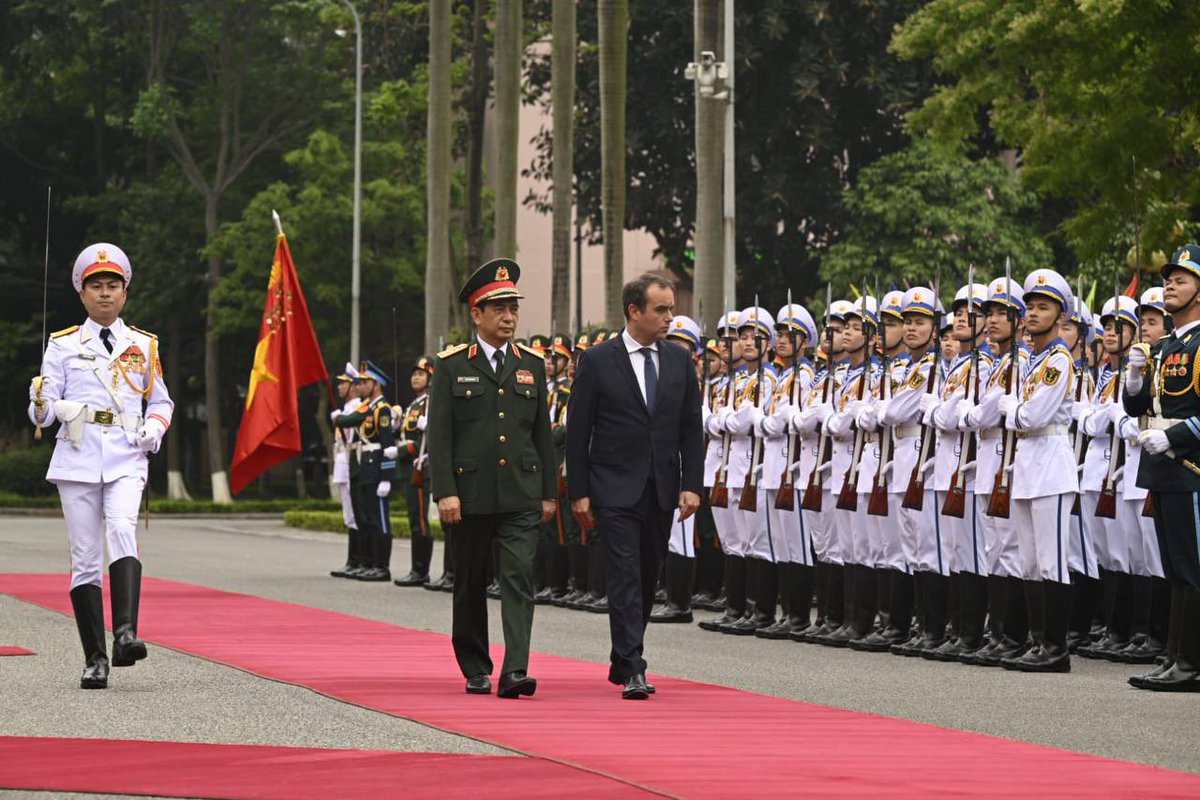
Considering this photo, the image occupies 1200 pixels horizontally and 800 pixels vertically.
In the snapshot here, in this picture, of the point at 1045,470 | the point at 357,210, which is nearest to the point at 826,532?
the point at 1045,470

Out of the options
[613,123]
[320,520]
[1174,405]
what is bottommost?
[320,520]

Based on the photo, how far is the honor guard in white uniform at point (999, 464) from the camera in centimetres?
1336

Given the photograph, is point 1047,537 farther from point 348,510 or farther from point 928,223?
point 928,223

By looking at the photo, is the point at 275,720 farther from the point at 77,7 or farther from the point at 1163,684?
the point at 77,7

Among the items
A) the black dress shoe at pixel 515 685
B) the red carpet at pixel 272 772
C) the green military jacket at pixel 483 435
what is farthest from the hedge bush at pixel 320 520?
the red carpet at pixel 272 772

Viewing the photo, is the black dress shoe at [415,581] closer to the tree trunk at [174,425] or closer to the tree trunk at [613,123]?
the tree trunk at [613,123]

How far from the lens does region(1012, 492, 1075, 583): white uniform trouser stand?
1318 cm

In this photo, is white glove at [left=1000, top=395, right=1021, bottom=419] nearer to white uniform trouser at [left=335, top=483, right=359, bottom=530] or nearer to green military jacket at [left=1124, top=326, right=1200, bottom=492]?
green military jacket at [left=1124, top=326, right=1200, bottom=492]

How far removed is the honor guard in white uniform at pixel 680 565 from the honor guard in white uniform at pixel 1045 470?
164 inches

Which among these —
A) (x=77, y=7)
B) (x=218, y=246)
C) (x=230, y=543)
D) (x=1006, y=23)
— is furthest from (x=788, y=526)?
(x=77, y=7)

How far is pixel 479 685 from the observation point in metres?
11.2

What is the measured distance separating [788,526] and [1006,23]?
1423cm

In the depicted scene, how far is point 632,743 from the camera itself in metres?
9.27

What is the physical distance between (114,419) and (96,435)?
0.43 ft
